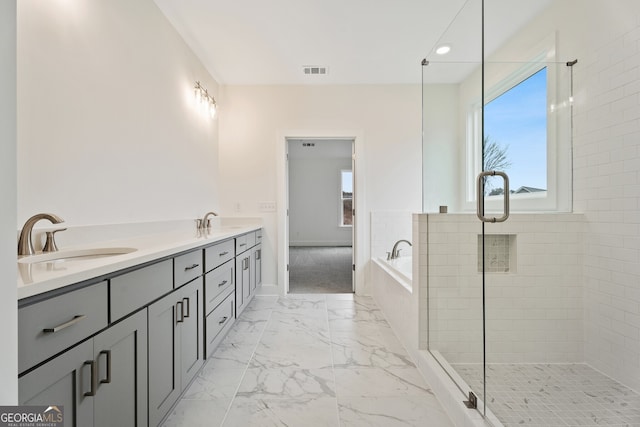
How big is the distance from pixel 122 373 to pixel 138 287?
293 mm

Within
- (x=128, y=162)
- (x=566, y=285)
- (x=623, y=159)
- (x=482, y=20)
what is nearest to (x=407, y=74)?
(x=482, y=20)

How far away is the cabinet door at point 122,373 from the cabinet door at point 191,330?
0.33 m

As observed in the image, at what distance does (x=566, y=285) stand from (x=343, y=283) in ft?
8.62

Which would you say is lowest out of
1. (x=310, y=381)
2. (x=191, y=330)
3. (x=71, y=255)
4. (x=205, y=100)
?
(x=310, y=381)

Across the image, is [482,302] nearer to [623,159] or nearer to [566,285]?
[566,285]

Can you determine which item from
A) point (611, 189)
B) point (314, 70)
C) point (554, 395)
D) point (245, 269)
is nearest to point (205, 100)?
point (314, 70)

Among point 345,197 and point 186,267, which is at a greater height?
point 345,197

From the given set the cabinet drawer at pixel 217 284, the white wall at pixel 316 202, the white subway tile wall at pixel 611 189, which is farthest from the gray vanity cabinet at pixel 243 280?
the white wall at pixel 316 202

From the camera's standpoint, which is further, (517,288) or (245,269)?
(245,269)

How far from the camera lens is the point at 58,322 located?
2.58 feet

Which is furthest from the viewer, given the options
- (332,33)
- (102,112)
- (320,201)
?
(320,201)

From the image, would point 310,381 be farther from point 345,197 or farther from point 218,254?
point 345,197

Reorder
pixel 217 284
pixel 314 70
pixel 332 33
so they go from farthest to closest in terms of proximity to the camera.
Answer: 1. pixel 314 70
2. pixel 332 33
3. pixel 217 284

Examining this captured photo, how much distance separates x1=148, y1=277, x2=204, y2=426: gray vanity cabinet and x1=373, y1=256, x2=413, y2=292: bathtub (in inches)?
57.5
